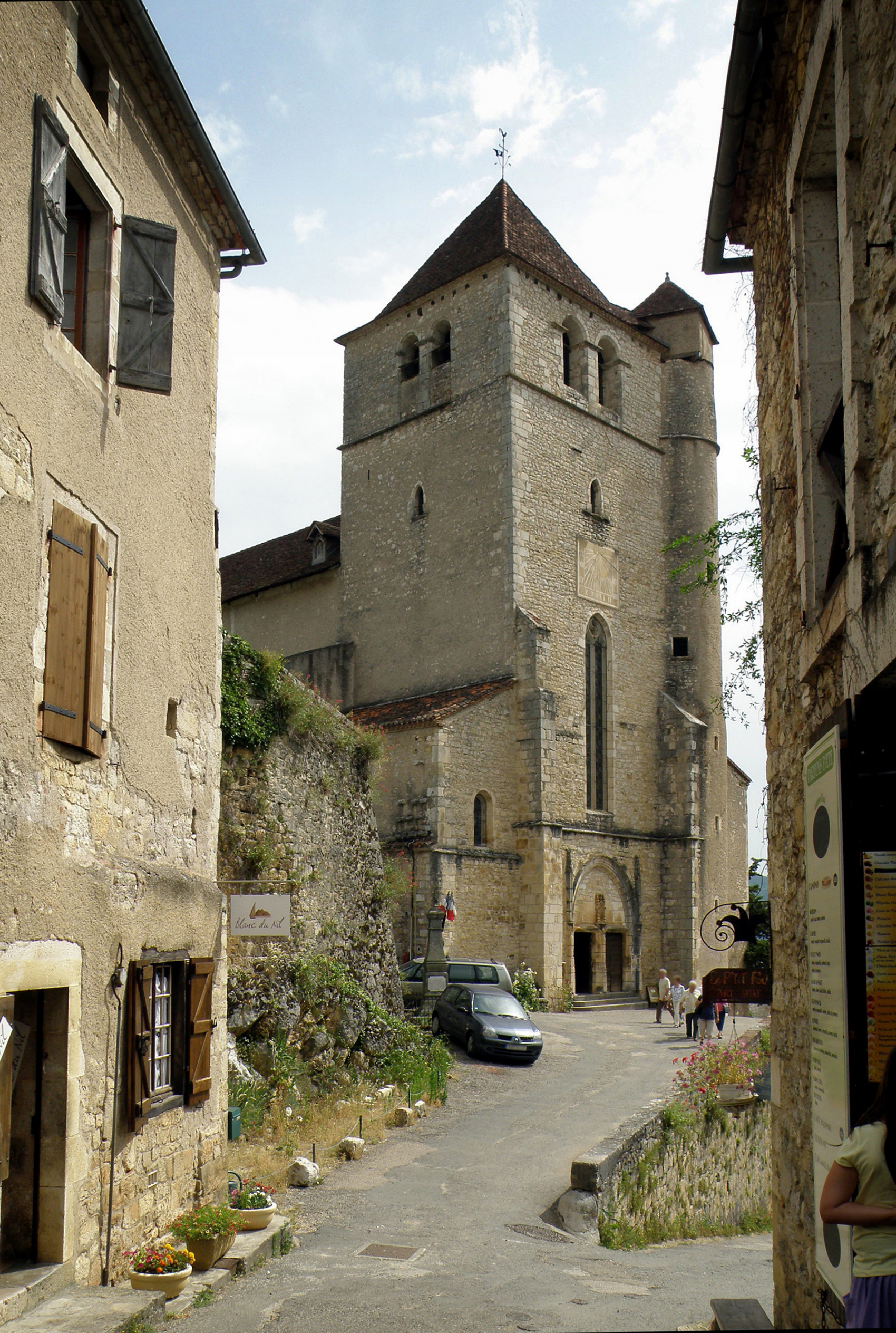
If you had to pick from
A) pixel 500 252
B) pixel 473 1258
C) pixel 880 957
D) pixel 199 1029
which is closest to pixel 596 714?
pixel 500 252

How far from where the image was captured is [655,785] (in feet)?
95.7

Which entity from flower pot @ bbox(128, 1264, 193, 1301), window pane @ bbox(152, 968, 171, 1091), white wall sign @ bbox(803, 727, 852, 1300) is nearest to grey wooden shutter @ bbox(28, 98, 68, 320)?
window pane @ bbox(152, 968, 171, 1091)

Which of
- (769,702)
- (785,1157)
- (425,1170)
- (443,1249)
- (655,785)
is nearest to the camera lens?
(785,1157)

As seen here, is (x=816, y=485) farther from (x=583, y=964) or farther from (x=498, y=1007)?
(x=583, y=964)

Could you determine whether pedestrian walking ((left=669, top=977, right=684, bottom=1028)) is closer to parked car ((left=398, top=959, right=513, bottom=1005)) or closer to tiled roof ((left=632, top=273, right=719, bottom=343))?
parked car ((left=398, top=959, right=513, bottom=1005))

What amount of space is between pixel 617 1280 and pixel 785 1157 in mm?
2431

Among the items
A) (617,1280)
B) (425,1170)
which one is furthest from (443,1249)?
(425,1170)

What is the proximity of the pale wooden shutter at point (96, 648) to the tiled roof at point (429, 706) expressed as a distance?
16813 mm

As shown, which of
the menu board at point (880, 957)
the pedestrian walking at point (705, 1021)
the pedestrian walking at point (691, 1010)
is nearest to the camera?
the menu board at point (880, 957)

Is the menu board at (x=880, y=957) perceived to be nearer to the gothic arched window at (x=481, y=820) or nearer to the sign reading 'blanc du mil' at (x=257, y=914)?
the sign reading 'blanc du mil' at (x=257, y=914)

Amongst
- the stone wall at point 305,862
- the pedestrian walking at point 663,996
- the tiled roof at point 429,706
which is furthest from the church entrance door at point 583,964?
the stone wall at point 305,862

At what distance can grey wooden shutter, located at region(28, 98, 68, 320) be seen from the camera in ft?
20.0

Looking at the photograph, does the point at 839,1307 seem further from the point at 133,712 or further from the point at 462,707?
the point at 462,707

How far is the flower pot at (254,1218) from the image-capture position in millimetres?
8180
